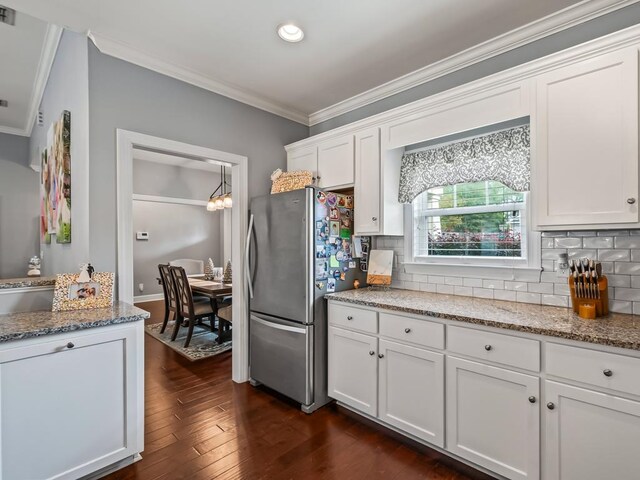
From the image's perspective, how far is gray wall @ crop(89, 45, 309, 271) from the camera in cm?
218

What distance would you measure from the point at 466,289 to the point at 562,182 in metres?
0.98

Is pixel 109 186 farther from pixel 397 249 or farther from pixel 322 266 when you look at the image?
pixel 397 249

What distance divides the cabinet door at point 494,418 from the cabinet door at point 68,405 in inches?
72.1

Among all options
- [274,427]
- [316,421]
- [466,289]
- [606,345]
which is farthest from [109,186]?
[606,345]

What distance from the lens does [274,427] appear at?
228cm

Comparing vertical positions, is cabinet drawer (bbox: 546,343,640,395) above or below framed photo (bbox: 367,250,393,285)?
below

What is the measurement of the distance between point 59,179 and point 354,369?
9.02 ft

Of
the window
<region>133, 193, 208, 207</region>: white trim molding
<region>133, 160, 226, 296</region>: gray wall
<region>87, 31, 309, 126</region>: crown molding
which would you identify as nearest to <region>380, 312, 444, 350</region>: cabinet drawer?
the window

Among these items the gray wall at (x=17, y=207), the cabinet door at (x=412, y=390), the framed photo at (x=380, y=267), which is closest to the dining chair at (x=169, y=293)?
the gray wall at (x=17, y=207)

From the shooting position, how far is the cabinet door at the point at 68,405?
1.52m

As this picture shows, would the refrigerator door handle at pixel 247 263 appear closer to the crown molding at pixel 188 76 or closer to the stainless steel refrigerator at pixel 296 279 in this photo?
the stainless steel refrigerator at pixel 296 279

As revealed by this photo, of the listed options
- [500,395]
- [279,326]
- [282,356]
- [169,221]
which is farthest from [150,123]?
[169,221]

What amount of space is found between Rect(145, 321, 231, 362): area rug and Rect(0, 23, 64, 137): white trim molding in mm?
3124

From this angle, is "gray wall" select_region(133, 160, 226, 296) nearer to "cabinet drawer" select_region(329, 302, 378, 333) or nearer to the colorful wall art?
the colorful wall art
